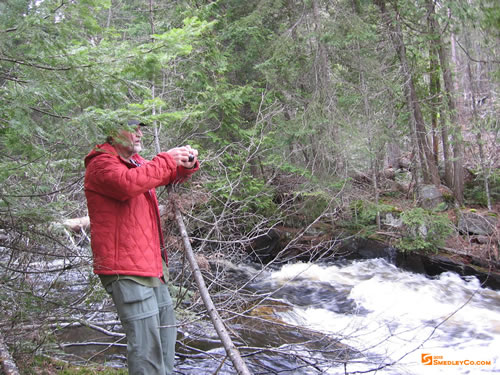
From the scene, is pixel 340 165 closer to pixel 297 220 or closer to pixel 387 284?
pixel 297 220

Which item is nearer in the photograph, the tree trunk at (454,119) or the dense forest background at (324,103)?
the dense forest background at (324,103)

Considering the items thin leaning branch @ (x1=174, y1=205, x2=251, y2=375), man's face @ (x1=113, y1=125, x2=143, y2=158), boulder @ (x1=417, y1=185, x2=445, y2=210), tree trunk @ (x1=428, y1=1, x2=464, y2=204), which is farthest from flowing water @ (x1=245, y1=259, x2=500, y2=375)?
tree trunk @ (x1=428, y1=1, x2=464, y2=204)

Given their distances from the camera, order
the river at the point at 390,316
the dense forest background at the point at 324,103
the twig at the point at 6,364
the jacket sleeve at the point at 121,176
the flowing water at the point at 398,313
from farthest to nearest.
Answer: the dense forest background at the point at 324,103, the flowing water at the point at 398,313, the river at the point at 390,316, the twig at the point at 6,364, the jacket sleeve at the point at 121,176

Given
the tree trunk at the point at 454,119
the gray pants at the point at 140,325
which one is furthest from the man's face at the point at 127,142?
the tree trunk at the point at 454,119

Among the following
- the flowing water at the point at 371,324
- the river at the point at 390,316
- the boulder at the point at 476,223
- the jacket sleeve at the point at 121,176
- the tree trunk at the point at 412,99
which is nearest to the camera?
the jacket sleeve at the point at 121,176

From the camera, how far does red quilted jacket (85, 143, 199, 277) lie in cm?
276

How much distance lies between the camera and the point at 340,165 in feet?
36.8

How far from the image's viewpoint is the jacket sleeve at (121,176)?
274cm

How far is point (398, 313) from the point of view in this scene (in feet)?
26.1

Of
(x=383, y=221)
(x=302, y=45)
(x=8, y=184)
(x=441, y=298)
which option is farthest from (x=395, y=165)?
(x=8, y=184)

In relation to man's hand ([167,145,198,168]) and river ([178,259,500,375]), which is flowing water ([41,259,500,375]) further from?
man's hand ([167,145,198,168])

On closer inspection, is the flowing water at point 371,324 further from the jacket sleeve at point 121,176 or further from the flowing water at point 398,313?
the jacket sleeve at point 121,176

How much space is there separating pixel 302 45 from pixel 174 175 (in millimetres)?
9455

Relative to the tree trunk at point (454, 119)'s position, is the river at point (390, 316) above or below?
below
